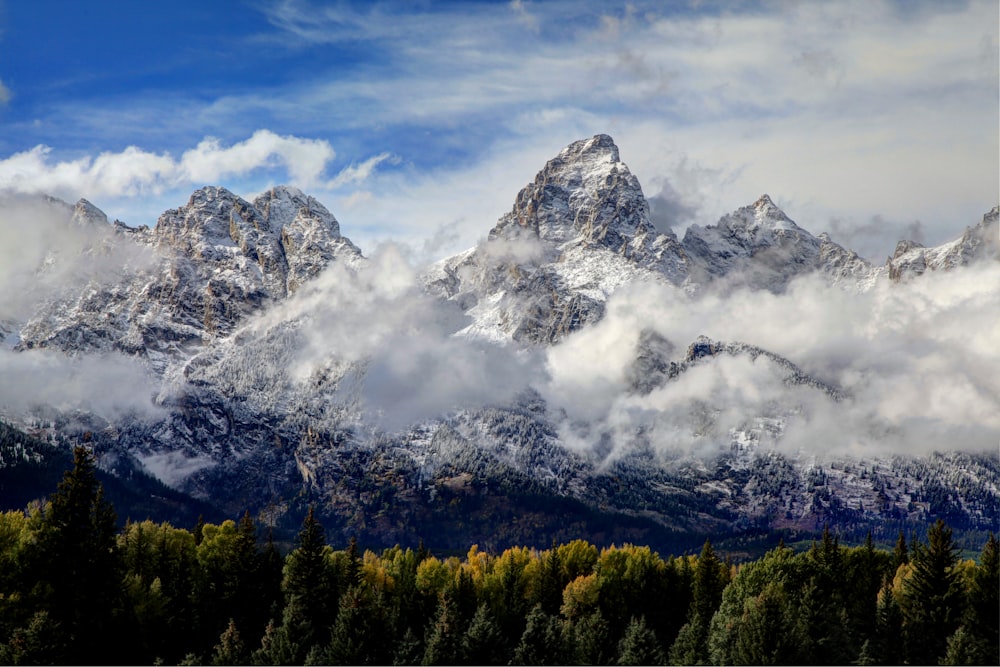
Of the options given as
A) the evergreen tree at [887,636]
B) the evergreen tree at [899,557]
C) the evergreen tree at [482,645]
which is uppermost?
the evergreen tree at [899,557]

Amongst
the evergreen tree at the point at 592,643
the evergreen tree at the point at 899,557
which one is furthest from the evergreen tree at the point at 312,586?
the evergreen tree at the point at 899,557

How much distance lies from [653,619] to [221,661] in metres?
76.2

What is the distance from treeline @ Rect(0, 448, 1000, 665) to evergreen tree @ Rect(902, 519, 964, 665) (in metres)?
0.16

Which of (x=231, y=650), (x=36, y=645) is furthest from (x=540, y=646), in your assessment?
(x=36, y=645)

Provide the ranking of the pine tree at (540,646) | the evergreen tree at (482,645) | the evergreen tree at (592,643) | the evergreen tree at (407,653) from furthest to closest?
the evergreen tree at (592,643)
the pine tree at (540,646)
the evergreen tree at (407,653)
the evergreen tree at (482,645)

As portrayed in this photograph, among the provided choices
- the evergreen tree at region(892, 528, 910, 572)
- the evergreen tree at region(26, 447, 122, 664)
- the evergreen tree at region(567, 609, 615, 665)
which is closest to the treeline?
the evergreen tree at region(26, 447, 122, 664)

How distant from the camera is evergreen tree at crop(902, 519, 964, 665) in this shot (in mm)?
113981

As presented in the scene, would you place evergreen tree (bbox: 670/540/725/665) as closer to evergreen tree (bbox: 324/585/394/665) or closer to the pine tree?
the pine tree

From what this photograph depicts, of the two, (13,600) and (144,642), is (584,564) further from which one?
(13,600)

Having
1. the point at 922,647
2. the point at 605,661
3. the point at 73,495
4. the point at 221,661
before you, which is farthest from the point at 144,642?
the point at 922,647

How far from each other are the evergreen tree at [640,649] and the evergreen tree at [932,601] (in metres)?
28.2

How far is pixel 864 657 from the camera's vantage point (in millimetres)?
102938

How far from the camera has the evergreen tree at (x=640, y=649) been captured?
107125mm

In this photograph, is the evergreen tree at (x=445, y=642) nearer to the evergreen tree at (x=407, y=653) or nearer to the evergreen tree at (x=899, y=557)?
the evergreen tree at (x=407, y=653)
